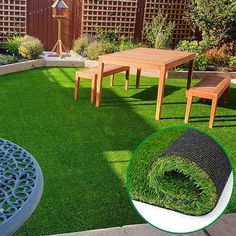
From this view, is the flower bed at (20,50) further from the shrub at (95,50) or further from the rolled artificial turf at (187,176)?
the rolled artificial turf at (187,176)

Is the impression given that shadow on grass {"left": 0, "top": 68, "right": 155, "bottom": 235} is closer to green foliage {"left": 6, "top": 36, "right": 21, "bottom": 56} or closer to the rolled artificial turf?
the rolled artificial turf

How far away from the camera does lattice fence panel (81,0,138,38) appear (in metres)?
10.1

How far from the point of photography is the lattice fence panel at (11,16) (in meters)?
9.66

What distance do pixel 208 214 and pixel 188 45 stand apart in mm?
7684

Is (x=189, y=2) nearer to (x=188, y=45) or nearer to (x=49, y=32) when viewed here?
(x=188, y=45)

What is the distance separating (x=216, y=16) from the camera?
9.38m

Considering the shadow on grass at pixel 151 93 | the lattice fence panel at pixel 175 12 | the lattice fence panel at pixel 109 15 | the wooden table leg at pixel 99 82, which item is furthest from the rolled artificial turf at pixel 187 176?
the lattice fence panel at pixel 175 12

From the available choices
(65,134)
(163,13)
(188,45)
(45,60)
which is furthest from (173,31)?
(65,134)

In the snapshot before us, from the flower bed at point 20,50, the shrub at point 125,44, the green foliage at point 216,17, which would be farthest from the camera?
the green foliage at point 216,17

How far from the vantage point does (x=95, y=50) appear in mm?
8703

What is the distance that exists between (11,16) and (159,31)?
12.5ft

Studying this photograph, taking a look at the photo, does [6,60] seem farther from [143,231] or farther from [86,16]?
[143,231]

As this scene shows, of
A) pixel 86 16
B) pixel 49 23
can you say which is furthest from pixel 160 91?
pixel 49 23

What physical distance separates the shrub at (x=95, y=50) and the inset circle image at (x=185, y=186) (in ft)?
21.5
